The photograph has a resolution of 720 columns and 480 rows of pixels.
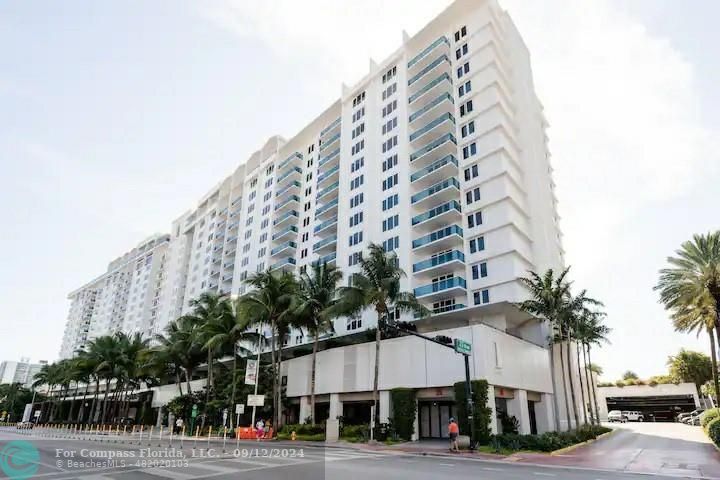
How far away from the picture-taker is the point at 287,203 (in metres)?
71.8

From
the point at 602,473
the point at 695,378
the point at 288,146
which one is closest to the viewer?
the point at 602,473

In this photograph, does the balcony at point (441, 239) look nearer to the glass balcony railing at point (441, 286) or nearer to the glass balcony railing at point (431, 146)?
the glass balcony railing at point (441, 286)

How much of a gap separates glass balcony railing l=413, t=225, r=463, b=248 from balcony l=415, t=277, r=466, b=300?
186 inches

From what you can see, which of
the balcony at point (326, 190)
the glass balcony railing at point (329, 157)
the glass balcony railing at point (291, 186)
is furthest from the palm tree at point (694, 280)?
the glass balcony railing at point (291, 186)

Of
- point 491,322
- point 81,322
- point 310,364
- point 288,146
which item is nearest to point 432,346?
point 491,322

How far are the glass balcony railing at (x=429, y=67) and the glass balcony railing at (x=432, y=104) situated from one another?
13.5ft

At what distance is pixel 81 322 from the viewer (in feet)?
486

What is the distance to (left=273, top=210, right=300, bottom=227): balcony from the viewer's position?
228 feet

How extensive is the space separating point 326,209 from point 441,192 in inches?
810

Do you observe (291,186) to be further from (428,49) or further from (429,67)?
(428,49)

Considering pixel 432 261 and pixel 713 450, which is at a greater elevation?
pixel 432 261

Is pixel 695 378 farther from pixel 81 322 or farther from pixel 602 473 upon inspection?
pixel 81 322

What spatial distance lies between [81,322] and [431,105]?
14762cm

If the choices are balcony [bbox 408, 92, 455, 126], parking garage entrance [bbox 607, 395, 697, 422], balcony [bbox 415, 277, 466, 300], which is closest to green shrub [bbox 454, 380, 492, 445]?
balcony [bbox 415, 277, 466, 300]
